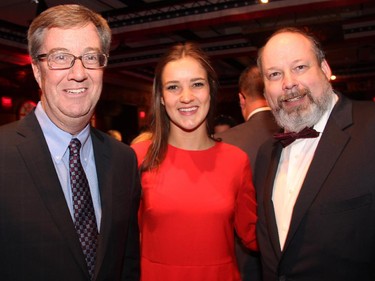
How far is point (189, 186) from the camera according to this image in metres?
2.20

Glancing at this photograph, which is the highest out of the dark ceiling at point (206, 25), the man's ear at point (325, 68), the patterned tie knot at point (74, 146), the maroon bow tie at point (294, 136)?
the dark ceiling at point (206, 25)

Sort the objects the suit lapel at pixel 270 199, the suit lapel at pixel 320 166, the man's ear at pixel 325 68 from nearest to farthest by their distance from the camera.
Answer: the suit lapel at pixel 320 166
the suit lapel at pixel 270 199
the man's ear at pixel 325 68

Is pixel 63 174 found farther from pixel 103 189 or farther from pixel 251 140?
pixel 251 140

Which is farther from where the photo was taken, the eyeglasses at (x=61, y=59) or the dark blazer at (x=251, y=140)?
the dark blazer at (x=251, y=140)

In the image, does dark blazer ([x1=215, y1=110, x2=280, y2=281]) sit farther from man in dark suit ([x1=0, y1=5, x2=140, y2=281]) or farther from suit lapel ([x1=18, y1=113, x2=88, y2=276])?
suit lapel ([x1=18, y1=113, x2=88, y2=276])

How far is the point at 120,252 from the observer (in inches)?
67.3

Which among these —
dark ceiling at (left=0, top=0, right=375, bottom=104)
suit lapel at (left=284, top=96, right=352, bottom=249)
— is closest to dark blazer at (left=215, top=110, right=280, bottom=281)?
suit lapel at (left=284, top=96, right=352, bottom=249)

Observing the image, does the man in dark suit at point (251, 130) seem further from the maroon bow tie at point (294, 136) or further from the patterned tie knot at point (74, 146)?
the patterned tie knot at point (74, 146)

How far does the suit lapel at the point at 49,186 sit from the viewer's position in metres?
1.45

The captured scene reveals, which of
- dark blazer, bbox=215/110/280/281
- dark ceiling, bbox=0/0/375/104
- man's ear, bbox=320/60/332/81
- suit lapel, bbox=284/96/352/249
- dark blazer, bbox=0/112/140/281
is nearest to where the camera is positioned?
dark blazer, bbox=0/112/140/281

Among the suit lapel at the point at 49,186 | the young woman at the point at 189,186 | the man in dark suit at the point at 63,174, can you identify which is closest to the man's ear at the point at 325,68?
the young woman at the point at 189,186

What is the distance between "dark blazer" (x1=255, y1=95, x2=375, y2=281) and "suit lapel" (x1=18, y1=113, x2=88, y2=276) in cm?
→ 96

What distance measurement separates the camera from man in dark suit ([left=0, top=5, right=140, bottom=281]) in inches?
55.6

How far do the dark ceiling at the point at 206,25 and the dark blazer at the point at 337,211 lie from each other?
4.24 metres
